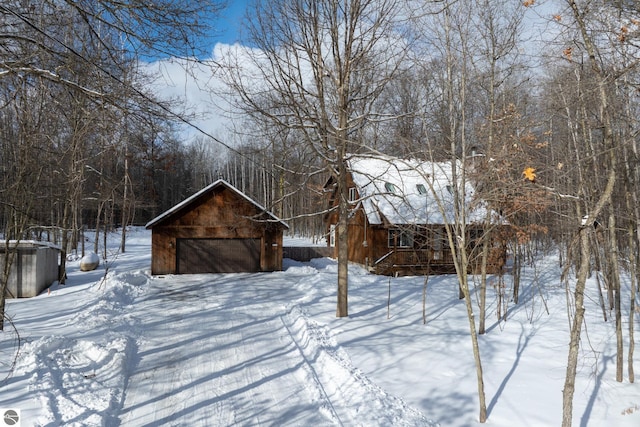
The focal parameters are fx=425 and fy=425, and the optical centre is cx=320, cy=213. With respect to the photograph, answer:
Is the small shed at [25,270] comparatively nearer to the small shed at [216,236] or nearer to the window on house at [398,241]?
the small shed at [216,236]

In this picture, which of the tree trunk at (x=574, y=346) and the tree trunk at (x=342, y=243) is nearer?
the tree trunk at (x=574, y=346)

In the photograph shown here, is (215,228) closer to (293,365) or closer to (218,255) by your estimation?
(218,255)

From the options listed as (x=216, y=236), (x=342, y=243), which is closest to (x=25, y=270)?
(x=216, y=236)

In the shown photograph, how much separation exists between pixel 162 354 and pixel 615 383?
8.23 meters

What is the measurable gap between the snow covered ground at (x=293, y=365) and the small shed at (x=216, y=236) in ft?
23.1

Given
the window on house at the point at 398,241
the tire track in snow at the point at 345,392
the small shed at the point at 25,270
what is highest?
the window on house at the point at 398,241

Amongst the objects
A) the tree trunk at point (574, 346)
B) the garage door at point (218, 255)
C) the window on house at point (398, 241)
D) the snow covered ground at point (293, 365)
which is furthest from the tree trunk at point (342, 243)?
the garage door at point (218, 255)

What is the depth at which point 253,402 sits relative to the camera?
5988 mm

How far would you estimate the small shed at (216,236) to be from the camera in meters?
20.3

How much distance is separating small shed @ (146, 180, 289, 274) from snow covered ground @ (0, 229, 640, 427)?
7033mm

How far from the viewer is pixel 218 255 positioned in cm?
2112

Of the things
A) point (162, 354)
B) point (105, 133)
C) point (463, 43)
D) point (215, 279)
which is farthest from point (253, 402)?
point (215, 279)

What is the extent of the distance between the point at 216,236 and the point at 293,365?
14.4 m

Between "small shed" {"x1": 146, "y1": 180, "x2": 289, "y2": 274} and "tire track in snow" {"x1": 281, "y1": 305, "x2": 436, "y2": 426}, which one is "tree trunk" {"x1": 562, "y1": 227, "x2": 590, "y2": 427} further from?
"small shed" {"x1": 146, "y1": 180, "x2": 289, "y2": 274}
